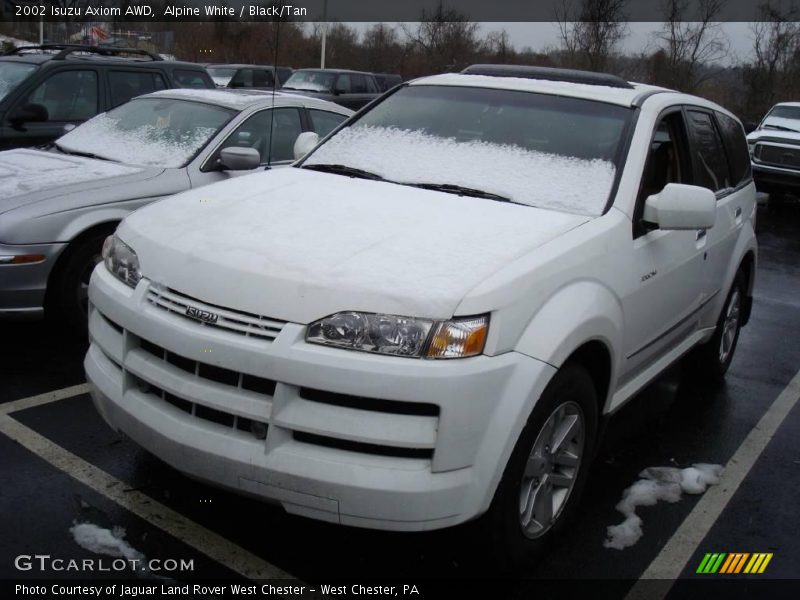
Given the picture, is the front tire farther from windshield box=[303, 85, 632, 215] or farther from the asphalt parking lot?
windshield box=[303, 85, 632, 215]

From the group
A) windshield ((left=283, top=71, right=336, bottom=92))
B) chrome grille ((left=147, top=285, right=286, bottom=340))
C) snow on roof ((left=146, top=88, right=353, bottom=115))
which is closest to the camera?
chrome grille ((left=147, top=285, right=286, bottom=340))

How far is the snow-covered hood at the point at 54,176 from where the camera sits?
5051 mm

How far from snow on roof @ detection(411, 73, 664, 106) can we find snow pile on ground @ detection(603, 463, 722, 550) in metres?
1.80

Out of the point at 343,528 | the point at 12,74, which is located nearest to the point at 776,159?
the point at 12,74

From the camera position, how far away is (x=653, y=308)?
12.4 ft

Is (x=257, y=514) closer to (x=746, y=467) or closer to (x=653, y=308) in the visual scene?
(x=653, y=308)

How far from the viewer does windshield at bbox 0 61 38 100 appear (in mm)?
7518

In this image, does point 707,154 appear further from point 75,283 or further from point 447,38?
point 447,38

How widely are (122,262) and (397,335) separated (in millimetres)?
1277

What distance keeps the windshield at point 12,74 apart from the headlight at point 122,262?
188 inches

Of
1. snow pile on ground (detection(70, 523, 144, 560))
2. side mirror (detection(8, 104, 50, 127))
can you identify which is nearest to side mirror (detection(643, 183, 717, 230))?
snow pile on ground (detection(70, 523, 144, 560))

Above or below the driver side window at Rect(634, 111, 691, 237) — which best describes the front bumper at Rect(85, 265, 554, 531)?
below

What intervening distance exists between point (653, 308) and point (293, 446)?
1.87 meters

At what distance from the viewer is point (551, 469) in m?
3.21
